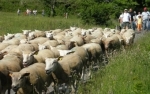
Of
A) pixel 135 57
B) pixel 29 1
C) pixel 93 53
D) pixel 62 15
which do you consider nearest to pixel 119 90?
pixel 135 57

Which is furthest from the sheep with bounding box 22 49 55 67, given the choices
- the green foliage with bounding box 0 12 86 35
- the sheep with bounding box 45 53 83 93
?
the green foliage with bounding box 0 12 86 35

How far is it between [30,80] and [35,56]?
7.01ft

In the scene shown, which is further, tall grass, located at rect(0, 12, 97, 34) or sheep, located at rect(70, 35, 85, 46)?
tall grass, located at rect(0, 12, 97, 34)

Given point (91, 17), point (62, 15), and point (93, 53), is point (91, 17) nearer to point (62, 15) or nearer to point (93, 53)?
point (93, 53)

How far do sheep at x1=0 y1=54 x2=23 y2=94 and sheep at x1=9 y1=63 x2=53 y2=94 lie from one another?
501 mm

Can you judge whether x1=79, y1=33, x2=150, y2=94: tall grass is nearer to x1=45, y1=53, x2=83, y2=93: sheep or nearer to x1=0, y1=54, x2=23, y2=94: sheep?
x1=45, y1=53, x2=83, y2=93: sheep

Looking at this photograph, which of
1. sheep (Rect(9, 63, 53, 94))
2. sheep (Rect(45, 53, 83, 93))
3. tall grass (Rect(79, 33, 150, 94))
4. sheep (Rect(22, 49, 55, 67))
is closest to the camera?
tall grass (Rect(79, 33, 150, 94))

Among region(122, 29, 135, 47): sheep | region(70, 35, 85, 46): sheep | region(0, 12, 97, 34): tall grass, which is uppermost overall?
region(70, 35, 85, 46): sheep

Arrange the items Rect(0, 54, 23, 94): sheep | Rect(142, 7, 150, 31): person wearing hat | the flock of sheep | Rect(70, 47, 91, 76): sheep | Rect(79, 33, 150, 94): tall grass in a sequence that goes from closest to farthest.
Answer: Rect(79, 33, 150, 94): tall grass
the flock of sheep
Rect(0, 54, 23, 94): sheep
Rect(70, 47, 91, 76): sheep
Rect(142, 7, 150, 31): person wearing hat

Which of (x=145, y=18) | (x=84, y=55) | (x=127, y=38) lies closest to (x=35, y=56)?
(x=84, y=55)

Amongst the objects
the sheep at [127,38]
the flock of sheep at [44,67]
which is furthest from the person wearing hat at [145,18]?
the flock of sheep at [44,67]

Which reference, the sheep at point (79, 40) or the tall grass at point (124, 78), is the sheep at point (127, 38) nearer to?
the sheep at point (79, 40)

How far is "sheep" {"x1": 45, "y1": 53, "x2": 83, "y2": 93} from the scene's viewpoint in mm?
9697

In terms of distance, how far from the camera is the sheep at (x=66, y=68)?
970cm
